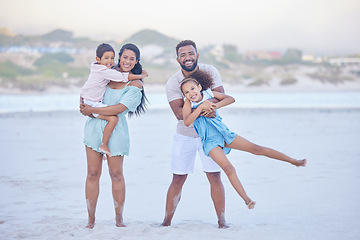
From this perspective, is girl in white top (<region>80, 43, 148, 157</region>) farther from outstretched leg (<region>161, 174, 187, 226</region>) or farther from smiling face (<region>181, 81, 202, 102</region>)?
outstretched leg (<region>161, 174, 187, 226</region>)

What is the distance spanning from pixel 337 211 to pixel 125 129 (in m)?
2.30

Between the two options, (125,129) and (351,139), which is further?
(351,139)

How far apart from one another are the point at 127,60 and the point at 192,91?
0.67 metres

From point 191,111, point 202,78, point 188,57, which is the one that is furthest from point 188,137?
point 188,57

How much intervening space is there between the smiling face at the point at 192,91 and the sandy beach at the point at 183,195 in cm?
119

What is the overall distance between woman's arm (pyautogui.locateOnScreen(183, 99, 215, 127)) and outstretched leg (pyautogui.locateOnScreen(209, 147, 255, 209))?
1.06 feet

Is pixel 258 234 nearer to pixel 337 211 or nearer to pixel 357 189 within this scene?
pixel 337 211

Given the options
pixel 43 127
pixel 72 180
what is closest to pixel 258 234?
pixel 72 180

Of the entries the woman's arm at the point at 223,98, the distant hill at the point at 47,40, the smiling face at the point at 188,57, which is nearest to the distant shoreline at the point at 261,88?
the distant hill at the point at 47,40

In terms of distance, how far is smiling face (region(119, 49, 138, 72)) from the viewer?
14.9 ft

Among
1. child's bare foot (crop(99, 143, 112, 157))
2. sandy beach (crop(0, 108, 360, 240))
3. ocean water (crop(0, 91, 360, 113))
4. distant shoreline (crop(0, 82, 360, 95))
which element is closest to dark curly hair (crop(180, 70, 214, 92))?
Result: child's bare foot (crop(99, 143, 112, 157))

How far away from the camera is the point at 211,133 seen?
437 centimetres

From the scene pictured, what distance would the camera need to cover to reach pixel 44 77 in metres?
44.5

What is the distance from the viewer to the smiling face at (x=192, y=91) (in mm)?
4383
